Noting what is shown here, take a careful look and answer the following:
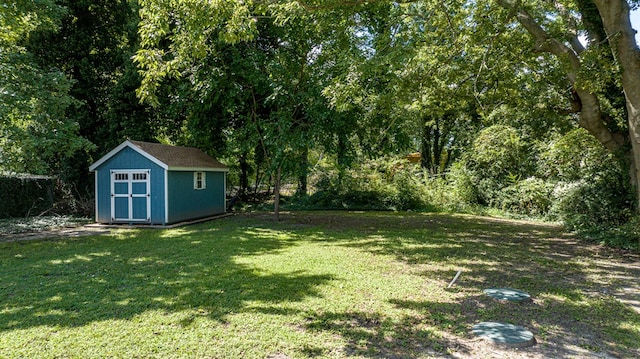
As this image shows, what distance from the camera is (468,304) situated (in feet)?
13.7

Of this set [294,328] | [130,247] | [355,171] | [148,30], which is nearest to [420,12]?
[148,30]

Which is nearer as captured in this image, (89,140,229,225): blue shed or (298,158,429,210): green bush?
(89,140,229,225): blue shed

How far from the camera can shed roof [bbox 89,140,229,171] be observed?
1073 cm

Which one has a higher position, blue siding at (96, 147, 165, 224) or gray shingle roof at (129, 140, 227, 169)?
gray shingle roof at (129, 140, 227, 169)

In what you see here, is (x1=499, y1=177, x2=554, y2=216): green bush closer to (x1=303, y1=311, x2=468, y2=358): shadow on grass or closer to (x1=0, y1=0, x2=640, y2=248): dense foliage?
(x1=0, y1=0, x2=640, y2=248): dense foliage

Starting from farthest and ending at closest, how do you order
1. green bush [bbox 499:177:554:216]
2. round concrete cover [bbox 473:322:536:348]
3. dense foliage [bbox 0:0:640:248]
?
1. green bush [bbox 499:177:554:216]
2. dense foliage [bbox 0:0:640:248]
3. round concrete cover [bbox 473:322:536:348]

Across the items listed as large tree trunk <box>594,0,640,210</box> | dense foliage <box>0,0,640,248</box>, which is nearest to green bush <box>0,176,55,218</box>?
dense foliage <box>0,0,640,248</box>

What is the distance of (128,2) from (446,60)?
38.3 ft

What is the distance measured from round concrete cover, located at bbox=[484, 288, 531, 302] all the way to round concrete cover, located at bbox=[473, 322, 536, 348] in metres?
0.88

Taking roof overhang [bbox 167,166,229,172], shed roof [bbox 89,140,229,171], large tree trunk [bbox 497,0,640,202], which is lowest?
roof overhang [bbox 167,166,229,172]

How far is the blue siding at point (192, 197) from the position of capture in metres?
11.0

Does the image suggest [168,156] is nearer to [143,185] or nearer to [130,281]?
[143,185]

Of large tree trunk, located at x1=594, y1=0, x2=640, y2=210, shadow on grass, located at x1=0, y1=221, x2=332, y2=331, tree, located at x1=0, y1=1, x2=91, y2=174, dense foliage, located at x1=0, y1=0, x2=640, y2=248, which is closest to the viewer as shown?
shadow on grass, located at x1=0, y1=221, x2=332, y2=331

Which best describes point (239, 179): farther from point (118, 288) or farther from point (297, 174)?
point (118, 288)
